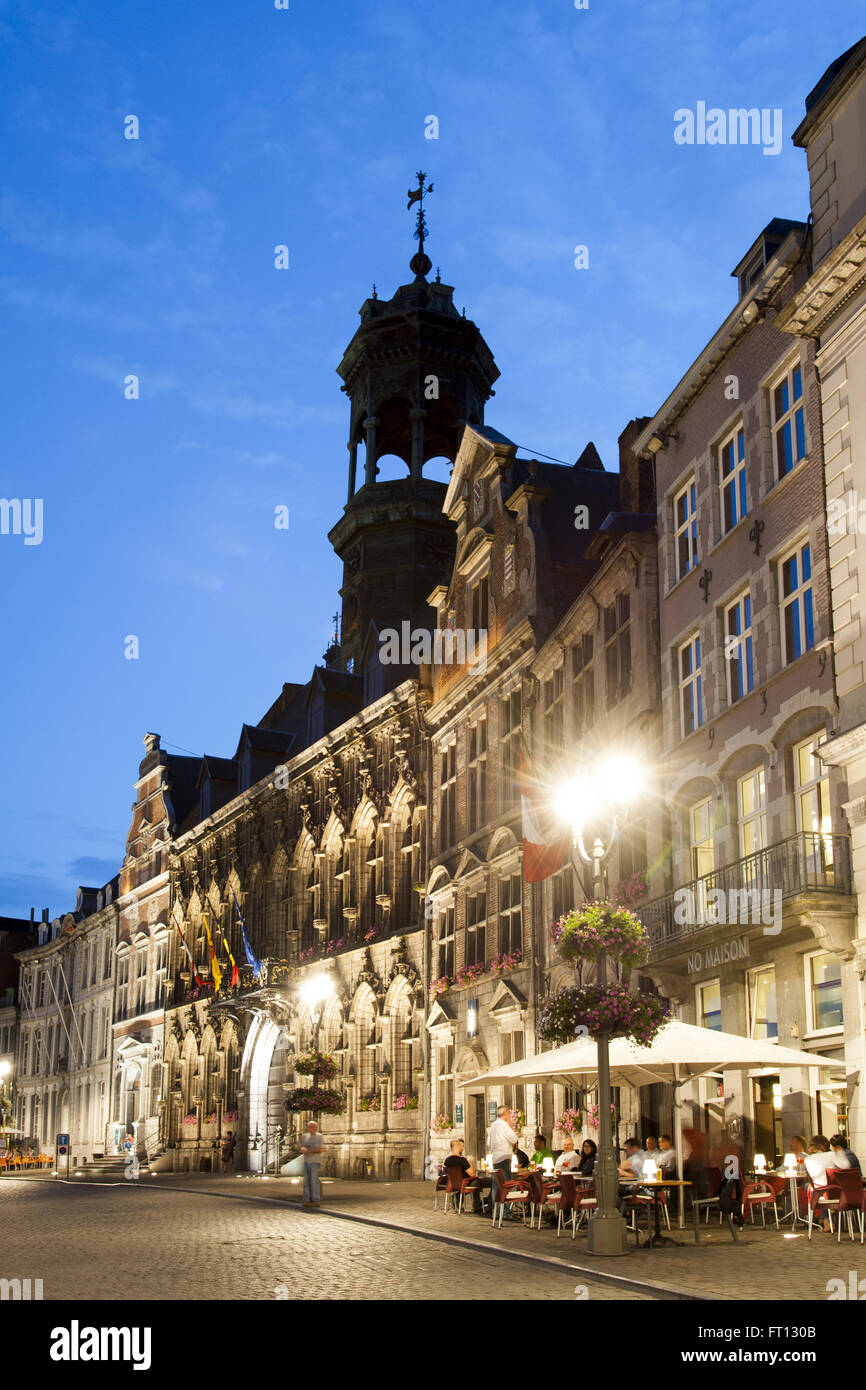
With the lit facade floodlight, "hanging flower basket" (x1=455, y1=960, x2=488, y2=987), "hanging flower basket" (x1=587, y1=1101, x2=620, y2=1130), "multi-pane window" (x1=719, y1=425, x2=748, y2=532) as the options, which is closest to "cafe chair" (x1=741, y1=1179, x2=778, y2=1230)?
"hanging flower basket" (x1=587, y1=1101, x2=620, y2=1130)

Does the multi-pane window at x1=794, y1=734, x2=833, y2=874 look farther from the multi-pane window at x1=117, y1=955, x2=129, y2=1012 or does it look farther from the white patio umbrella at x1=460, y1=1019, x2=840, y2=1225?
the multi-pane window at x1=117, y1=955, x2=129, y2=1012

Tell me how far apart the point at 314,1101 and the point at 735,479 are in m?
21.3

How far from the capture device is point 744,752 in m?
23.7

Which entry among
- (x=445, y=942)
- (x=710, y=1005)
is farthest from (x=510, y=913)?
(x=710, y=1005)

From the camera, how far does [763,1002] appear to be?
22.8m

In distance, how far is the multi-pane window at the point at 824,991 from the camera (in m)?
20.6

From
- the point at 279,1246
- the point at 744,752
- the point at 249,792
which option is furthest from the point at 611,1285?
the point at 249,792

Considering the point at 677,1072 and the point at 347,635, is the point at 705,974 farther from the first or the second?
the point at 347,635

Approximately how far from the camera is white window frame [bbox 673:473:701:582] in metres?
26.8

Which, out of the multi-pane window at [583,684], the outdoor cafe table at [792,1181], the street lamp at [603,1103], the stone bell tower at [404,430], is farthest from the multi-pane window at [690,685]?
the stone bell tower at [404,430]

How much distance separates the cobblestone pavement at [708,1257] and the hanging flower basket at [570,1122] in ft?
14.2

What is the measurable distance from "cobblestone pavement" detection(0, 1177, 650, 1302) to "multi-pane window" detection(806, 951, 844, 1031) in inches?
242

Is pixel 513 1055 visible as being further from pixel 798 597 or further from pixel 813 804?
pixel 798 597

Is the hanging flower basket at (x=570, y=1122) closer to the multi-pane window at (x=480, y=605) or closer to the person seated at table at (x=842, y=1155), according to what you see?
the person seated at table at (x=842, y=1155)
